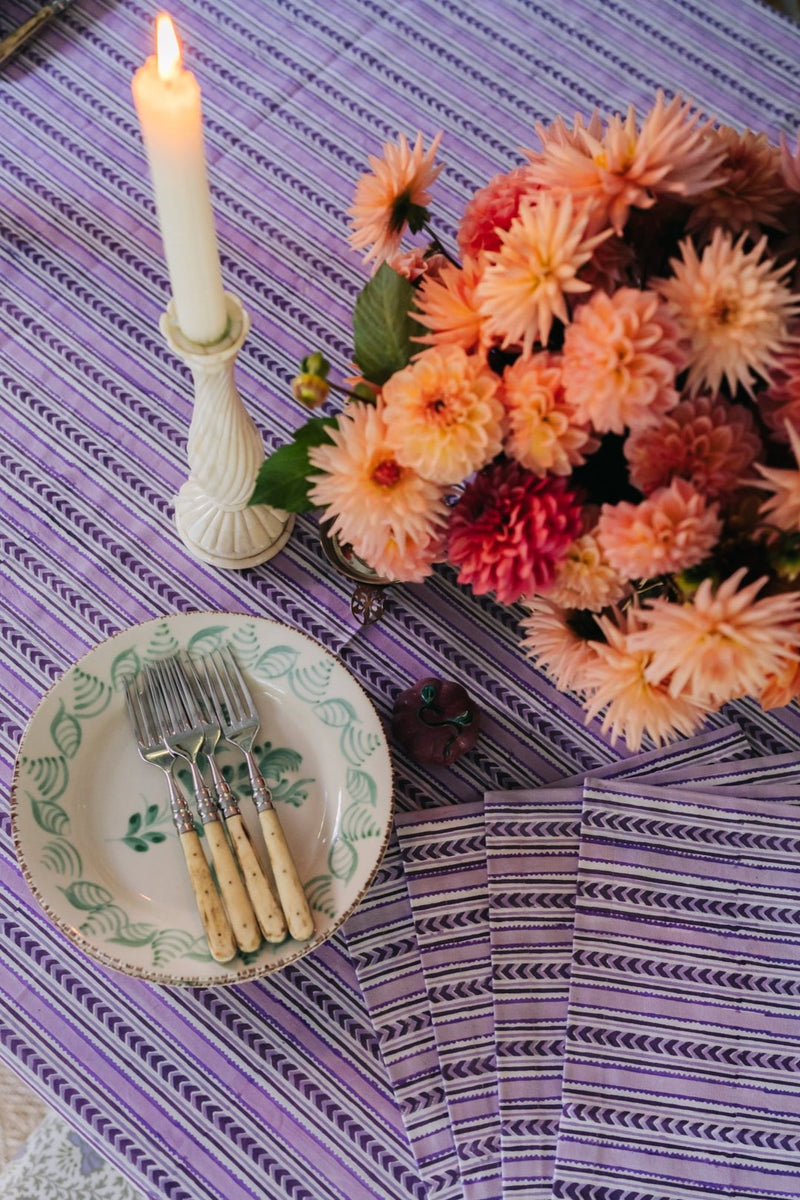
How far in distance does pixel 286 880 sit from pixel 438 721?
0.15 m

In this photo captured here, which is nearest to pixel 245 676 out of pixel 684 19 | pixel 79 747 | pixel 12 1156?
pixel 79 747

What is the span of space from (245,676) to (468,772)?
0.56ft

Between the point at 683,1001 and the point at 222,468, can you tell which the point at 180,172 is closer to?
the point at 222,468

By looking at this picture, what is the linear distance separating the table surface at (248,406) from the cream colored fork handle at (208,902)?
0.27 ft

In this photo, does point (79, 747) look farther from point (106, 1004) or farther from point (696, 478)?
point (696, 478)

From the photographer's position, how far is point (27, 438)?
0.77m

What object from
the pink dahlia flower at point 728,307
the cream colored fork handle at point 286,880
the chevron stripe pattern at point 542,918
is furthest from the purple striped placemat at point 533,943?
the pink dahlia flower at point 728,307

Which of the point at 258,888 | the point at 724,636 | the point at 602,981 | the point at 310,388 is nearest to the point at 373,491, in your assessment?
the point at 310,388

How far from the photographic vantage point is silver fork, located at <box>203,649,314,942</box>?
1.93ft

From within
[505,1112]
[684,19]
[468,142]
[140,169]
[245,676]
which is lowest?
[505,1112]

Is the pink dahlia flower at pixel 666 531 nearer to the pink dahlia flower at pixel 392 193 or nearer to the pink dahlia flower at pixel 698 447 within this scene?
the pink dahlia flower at pixel 698 447

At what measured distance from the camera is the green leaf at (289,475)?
509mm

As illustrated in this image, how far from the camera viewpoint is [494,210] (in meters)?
0.49

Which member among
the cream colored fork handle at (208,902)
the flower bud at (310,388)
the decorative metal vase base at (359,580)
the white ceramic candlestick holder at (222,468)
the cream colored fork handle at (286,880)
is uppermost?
the decorative metal vase base at (359,580)
